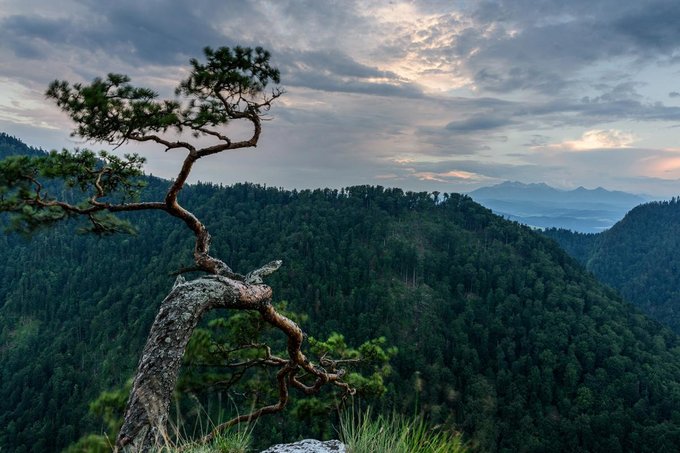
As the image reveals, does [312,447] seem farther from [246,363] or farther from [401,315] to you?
[401,315]

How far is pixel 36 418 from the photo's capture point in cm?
8088

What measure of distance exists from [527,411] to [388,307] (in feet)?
128

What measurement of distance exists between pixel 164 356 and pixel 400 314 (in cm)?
10733

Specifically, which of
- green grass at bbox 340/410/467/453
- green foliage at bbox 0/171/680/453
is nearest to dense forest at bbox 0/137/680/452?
green foliage at bbox 0/171/680/453

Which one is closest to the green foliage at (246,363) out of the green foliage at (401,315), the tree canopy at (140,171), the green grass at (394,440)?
the tree canopy at (140,171)

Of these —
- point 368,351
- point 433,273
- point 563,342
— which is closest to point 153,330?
point 368,351

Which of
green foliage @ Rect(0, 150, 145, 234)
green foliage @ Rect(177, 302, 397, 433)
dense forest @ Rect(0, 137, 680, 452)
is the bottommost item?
dense forest @ Rect(0, 137, 680, 452)

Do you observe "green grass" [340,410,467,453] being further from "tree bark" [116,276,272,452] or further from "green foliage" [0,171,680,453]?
"green foliage" [0,171,680,453]

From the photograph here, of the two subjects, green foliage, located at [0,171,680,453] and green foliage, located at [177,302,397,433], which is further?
green foliage, located at [0,171,680,453]

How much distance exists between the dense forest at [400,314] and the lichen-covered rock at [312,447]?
47224 millimetres

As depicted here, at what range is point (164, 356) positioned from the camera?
11.6 feet

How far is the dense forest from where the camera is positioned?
7312cm

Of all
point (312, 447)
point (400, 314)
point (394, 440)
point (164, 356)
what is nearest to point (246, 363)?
point (312, 447)

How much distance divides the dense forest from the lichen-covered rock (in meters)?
47.2
